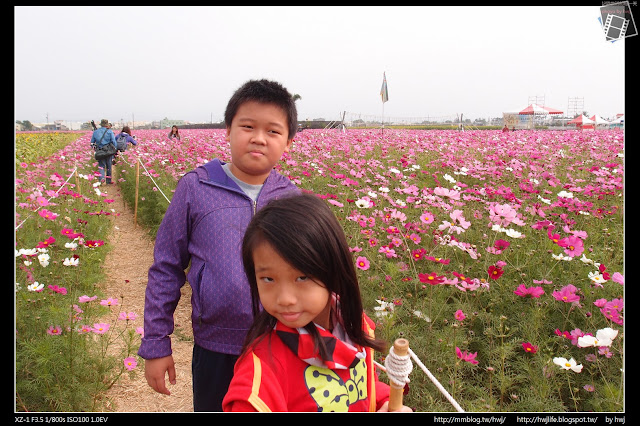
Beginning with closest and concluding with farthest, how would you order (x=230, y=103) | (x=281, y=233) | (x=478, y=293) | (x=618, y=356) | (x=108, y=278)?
(x=281, y=233), (x=230, y=103), (x=618, y=356), (x=478, y=293), (x=108, y=278)

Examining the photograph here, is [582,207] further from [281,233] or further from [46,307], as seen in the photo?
[46,307]

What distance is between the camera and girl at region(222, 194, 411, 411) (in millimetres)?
729

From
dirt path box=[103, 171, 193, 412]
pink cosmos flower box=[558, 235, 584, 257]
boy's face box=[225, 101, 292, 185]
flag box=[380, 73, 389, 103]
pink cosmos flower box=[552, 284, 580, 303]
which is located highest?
flag box=[380, 73, 389, 103]

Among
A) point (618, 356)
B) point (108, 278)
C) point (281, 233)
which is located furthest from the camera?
point (108, 278)

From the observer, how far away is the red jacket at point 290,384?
2.34 feet

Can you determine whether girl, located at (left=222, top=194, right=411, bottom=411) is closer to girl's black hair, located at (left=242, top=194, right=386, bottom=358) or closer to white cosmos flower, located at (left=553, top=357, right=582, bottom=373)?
girl's black hair, located at (left=242, top=194, right=386, bottom=358)

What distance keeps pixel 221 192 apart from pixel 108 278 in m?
2.80

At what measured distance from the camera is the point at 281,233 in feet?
2.43

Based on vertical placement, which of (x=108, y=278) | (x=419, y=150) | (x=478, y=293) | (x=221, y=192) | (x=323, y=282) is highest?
(x=419, y=150)

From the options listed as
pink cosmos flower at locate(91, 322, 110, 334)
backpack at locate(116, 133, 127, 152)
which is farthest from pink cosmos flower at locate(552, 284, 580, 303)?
backpack at locate(116, 133, 127, 152)

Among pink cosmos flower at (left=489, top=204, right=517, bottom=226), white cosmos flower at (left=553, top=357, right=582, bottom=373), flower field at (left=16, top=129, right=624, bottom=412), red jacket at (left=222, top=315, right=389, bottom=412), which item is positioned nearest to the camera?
red jacket at (left=222, top=315, right=389, bottom=412)

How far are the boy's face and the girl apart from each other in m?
0.31
